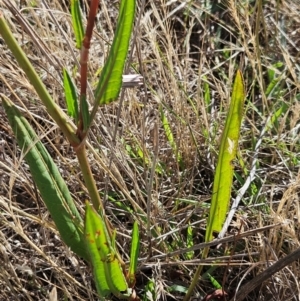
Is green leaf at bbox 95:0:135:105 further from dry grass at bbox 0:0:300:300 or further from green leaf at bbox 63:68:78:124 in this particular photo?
dry grass at bbox 0:0:300:300

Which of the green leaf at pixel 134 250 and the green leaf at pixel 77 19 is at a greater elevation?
the green leaf at pixel 77 19

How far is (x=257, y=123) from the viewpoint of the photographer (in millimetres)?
1473

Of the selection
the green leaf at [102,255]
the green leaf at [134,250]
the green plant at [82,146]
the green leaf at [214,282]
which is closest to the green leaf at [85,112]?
the green plant at [82,146]

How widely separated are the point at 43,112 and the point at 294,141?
61 centimetres

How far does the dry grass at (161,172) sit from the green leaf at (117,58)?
0.24 meters

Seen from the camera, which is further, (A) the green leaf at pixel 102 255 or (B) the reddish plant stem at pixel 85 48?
(A) the green leaf at pixel 102 255

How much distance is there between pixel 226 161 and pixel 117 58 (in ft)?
0.92

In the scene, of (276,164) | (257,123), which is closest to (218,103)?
(257,123)

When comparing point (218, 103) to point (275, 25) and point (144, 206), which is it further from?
point (144, 206)

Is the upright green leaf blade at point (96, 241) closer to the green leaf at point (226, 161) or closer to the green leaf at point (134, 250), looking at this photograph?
the green leaf at point (134, 250)

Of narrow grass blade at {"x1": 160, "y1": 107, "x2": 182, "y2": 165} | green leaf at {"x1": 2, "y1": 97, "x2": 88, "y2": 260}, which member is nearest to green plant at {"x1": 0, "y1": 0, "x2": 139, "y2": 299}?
green leaf at {"x1": 2, "y1": 97, "x2": 88, "y2": 260}

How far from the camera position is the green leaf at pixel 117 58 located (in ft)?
2.44

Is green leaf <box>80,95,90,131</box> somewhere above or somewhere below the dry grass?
above

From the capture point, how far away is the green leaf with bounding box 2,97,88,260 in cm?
88
